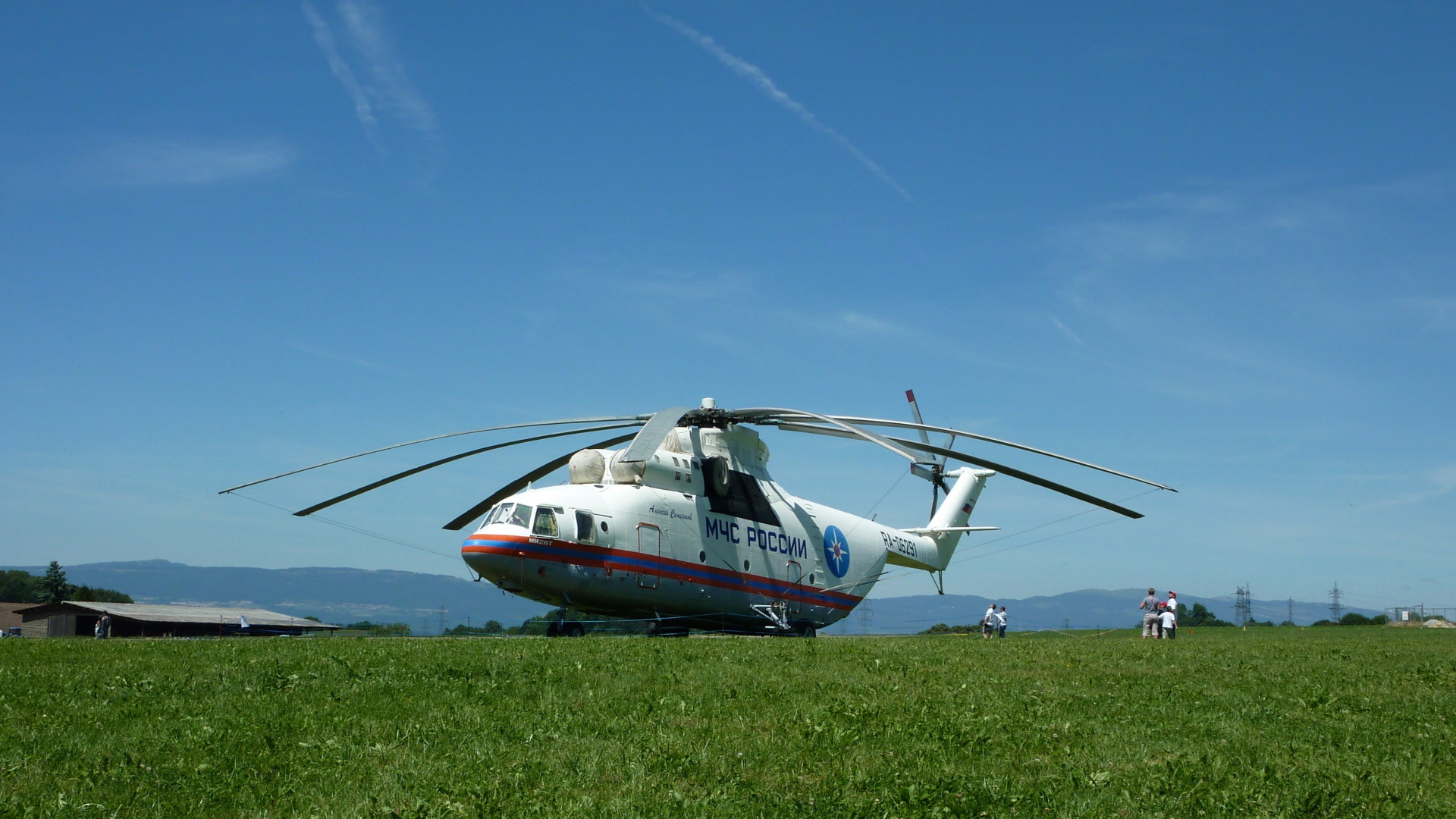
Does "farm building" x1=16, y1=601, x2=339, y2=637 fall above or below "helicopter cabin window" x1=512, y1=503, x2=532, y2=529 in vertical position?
below

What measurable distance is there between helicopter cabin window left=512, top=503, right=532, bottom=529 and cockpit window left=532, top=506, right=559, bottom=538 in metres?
0.22

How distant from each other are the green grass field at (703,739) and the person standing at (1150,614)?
13663 millimetres

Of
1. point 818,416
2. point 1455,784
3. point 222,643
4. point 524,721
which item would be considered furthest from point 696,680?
point 818,416

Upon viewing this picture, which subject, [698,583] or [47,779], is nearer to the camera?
[47,779]

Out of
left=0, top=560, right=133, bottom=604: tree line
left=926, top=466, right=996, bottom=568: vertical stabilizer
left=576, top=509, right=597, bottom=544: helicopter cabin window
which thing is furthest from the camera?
left=0, top=560, right=133, bottom=604: tree line

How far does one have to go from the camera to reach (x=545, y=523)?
27.7 meters

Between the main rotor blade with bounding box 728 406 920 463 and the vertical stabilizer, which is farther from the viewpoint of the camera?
the vertical stabilizer

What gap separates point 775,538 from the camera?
3372cm

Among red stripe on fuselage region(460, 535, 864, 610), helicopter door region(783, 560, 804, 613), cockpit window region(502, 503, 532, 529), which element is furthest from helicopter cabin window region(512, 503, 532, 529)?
Result: helicopter door region(783, 560, 804, 613)

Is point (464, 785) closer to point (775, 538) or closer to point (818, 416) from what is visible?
point (818, 416)

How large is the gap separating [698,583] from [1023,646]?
1225 centimetres

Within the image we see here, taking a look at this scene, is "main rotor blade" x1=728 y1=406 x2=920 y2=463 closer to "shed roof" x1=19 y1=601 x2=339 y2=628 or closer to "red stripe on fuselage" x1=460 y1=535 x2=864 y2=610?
"red stripe on fuselage" x1=460 y1=535 x2=864 y2=610

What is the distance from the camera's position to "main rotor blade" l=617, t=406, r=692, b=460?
81.6 feet

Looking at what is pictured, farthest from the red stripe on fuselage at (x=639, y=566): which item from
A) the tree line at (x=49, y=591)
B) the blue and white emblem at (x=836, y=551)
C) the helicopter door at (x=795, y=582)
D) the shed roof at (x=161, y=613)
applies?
the tree line at (x=49, y=591)
